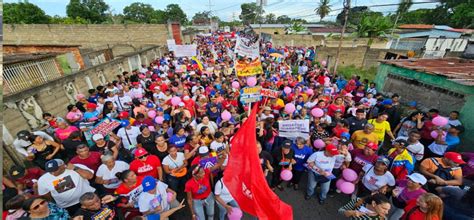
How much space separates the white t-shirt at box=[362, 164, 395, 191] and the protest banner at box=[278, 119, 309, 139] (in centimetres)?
140

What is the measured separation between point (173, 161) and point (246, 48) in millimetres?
4838

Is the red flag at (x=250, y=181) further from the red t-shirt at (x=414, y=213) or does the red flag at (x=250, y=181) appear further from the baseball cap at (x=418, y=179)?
the baseball cap at (x=418, y=179)

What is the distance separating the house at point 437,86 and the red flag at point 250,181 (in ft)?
21.3

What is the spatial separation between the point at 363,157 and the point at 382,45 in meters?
22.8

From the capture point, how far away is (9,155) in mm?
5320

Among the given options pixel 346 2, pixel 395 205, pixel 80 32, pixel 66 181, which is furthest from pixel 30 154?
pixel 80 32

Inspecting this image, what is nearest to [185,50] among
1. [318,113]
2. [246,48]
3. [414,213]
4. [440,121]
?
[246,48]

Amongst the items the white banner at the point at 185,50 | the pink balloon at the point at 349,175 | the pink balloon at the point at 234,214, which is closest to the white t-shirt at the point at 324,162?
the pink balloon at the point at 349,175

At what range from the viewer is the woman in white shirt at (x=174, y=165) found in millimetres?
3936

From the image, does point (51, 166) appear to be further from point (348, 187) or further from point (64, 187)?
point (348, 187)

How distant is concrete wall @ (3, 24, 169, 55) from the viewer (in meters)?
21.5

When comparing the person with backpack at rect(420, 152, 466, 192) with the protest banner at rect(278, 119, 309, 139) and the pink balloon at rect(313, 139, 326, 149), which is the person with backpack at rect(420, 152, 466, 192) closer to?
the pink balloon at rect(313, 139, 326, 149)

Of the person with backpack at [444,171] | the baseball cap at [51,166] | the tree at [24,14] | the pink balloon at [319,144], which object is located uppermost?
the tree at [24,14]

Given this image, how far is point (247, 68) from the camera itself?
Answer: 22.1 ft
